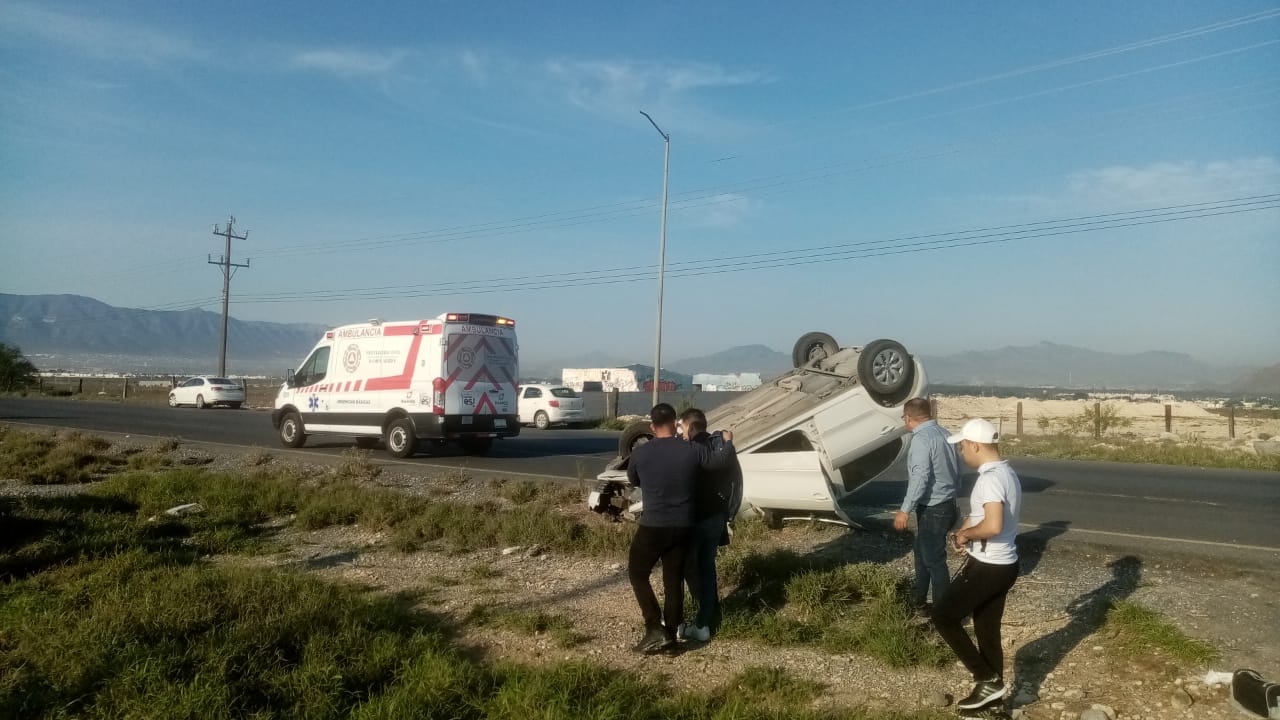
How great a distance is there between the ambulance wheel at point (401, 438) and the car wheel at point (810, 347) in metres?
9.16

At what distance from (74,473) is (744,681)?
12.2 metres

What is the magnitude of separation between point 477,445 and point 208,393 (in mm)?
26731

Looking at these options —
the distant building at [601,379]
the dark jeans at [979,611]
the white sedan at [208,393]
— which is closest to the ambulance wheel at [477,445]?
the dark jeans at [979,611]

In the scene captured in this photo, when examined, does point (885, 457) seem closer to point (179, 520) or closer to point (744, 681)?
point (744, 681)

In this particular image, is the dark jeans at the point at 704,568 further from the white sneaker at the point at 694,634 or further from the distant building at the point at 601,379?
the distant building at the point at 601,379

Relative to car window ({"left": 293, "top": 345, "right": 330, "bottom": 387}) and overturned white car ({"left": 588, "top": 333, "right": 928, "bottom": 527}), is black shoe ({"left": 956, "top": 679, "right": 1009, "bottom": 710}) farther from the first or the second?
car window ({"left": 293, "top": 345, "right": 330, "bottom": 387})

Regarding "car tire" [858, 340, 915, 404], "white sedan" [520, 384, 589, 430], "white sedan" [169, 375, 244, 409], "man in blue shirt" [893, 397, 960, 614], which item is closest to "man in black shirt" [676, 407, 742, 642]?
"man in blue shirt" [893, 397, 960, 614]

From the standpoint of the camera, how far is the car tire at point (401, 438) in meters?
17.7

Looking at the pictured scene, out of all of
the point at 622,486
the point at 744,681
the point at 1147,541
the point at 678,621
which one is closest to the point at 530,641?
the point at 678,621

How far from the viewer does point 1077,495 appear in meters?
13.2

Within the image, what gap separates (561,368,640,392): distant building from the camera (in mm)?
68688

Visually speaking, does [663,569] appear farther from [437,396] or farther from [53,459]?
[53,459]

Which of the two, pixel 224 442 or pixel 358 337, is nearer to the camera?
pixel 358 337

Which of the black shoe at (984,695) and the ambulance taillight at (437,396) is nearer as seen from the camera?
the black shoe at (984,695)
